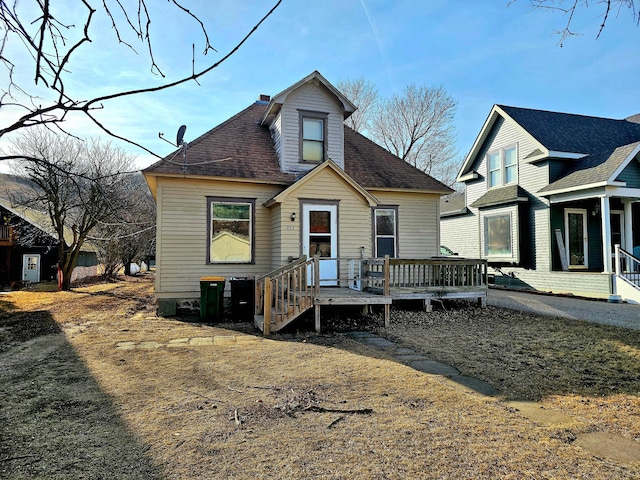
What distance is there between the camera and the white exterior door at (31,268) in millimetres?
22719

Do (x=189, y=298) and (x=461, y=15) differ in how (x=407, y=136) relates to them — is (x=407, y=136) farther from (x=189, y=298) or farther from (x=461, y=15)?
(x=461, y=15)

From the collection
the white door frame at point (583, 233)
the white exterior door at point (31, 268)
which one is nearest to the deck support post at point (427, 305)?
the white door frame at point (583, 233)

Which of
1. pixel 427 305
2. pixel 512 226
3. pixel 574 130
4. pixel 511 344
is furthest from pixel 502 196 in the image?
pixel 511 344

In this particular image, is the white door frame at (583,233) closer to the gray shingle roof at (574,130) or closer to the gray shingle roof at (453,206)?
the gray shingle roof at (574,130)

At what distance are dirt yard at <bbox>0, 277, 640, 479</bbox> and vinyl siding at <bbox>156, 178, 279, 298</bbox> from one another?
8.63 feet

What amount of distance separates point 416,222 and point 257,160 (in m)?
5.38

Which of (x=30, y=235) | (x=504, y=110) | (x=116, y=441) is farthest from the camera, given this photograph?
(x=30, y=235)

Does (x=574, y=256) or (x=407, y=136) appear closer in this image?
(x=574, y=256)

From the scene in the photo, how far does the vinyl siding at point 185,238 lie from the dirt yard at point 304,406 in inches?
104

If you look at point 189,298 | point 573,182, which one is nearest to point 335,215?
point 189,298

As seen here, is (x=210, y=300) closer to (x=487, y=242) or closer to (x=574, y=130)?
(x=487, y=242)

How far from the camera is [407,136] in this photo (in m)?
28.9

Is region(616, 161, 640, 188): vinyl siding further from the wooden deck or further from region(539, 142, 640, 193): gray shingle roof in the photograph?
the wooden deck

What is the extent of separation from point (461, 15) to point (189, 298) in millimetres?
9023
